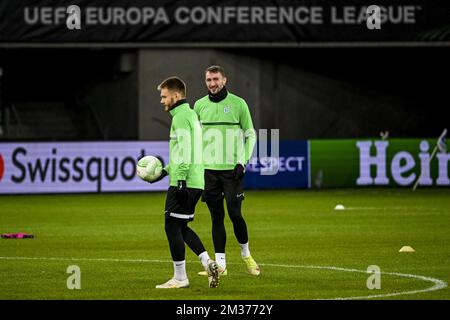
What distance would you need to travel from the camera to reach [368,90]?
129 ft

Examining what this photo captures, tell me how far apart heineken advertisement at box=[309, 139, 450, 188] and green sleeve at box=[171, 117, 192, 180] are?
20266mm

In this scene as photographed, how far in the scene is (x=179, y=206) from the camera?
39.7 feet

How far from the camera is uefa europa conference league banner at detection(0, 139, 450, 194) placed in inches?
1194

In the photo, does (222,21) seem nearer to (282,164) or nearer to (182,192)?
(282,164)

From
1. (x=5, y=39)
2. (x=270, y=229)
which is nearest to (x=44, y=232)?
(x=270, y=229)

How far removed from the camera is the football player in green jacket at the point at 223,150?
13594 mm

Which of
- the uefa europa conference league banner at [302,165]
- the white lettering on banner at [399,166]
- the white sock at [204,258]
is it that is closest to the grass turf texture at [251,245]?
the white sock at [204,258]

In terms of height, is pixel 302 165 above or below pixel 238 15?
below

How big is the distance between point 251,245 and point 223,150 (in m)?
3.87

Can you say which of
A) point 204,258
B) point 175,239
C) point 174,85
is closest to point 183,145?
point 174,85

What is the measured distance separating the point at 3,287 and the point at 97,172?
59.9 feet

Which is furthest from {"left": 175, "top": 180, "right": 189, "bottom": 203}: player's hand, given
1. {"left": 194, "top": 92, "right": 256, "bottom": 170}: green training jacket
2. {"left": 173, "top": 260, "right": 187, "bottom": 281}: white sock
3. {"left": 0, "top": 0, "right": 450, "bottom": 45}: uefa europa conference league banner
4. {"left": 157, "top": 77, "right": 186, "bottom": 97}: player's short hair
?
{"left": 0, "top": 0, "right": 450, "bottom": 45}: uefa europa conference league banner

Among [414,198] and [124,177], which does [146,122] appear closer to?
[124,177]

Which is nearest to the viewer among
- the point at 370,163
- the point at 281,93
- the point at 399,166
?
the point at 399,166
